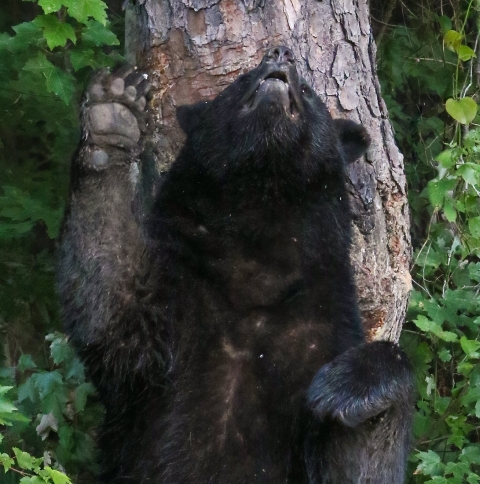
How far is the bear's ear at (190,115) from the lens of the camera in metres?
4.21

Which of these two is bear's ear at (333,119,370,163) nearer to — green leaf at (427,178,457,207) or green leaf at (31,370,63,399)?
green leaf at (427,178,457,207)

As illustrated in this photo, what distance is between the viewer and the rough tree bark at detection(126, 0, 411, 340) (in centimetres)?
427

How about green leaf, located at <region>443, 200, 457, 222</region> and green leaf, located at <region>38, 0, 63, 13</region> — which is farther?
green leaf, located at <region>443, 200, 457, 222</region>

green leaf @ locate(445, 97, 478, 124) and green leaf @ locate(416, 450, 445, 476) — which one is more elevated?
green leaf @ locate(445, 97, 478, 124)

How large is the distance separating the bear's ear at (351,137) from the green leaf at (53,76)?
1225mm

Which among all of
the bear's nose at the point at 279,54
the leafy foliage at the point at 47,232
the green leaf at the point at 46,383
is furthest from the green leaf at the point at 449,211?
the green leaf at the point at 46,383

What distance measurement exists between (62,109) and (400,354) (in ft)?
7.34

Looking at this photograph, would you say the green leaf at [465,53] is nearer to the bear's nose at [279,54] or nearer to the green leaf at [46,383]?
the bear's nose at [279,54]

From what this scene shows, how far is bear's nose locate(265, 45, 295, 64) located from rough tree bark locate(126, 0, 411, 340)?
0.80 feet

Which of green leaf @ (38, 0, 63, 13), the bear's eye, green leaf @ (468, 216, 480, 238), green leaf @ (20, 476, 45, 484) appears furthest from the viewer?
green leaf @ (468, 216, 480, 238)

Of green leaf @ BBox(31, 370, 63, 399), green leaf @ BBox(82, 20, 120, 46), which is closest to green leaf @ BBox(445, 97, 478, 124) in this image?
green leaf @ BBox(82, 20, 120, 46)

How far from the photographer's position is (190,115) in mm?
4230

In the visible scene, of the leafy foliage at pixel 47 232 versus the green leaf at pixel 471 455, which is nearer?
the leafy foliage at pixel 47 232

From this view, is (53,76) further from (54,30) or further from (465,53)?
(465,53)
